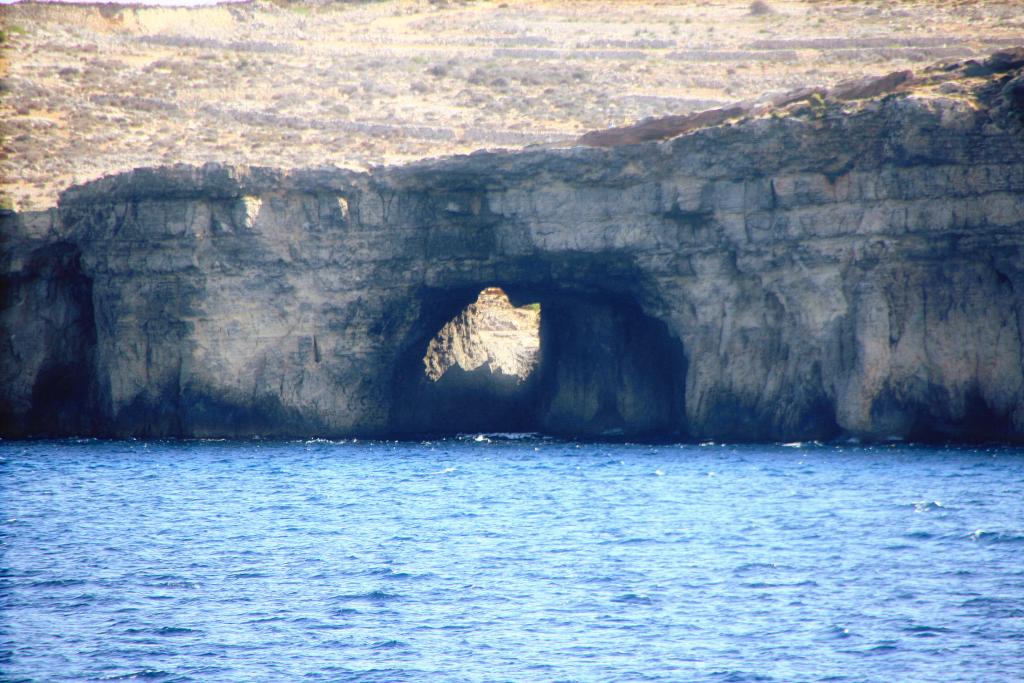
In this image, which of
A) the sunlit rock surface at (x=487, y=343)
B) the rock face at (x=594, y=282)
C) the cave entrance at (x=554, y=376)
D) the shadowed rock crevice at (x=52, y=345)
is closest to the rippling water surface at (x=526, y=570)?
the rock face at (x=594, y=282)

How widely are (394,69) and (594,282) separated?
41963 millimetres

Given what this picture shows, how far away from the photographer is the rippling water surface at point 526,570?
20.0m

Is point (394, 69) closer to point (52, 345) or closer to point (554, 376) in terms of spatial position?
point (554, 376)

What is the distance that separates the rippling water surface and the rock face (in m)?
3.50

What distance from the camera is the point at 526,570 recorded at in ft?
83.8

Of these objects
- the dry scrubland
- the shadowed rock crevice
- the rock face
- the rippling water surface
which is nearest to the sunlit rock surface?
the rock face

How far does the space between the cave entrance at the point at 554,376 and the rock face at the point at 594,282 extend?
4.4 inches

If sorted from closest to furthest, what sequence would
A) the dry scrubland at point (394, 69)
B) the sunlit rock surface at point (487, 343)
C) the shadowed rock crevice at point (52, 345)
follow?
1. the shadowed rock crevice at point (52, 345)
2. the sunlit rock surface at point (487, 343)
3. the dry scrubland at point (394, 69)

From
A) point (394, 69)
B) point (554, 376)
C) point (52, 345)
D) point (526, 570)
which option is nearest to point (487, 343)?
point (554, 376)

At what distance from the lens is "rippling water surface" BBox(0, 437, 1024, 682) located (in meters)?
20.0

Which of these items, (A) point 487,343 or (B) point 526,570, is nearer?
(B) point 526,570

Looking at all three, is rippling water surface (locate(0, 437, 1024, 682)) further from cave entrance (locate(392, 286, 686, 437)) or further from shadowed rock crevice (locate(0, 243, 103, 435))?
shadowed rock crevice (locate(0, 243, 103, 435))

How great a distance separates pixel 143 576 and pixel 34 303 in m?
25.3

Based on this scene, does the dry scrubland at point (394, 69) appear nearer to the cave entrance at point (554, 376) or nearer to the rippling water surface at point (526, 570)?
the cave entrance at point (554, 376)
